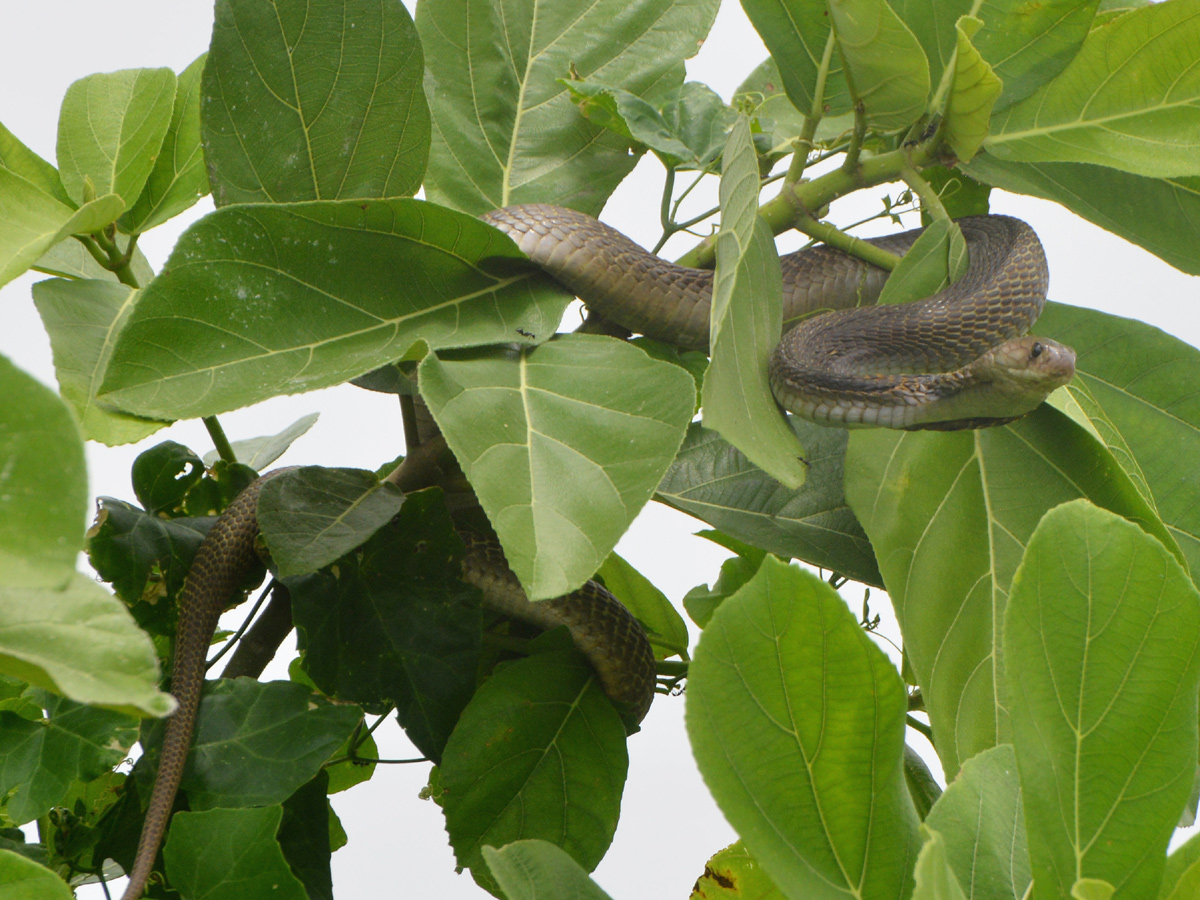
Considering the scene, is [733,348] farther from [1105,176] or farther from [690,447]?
→ [1105,176]

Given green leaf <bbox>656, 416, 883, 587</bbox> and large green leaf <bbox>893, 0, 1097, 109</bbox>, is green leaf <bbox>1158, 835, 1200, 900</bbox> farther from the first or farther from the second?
large green leaf <bbox>893, 0, 1097, 109</bbox>

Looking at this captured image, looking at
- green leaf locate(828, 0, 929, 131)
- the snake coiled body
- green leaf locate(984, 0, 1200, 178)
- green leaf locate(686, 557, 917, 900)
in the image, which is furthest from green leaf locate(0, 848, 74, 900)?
green leaf locate(984, 0, 1200, 178)

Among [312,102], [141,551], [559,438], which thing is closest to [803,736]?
[559,438]

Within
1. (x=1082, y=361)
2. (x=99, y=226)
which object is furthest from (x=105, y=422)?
(x=1082, y=361)

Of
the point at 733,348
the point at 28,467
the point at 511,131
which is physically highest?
the point at 511,131

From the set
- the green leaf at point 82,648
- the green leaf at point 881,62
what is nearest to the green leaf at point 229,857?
the green leaf at point 82,648

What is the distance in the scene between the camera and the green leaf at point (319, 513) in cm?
58

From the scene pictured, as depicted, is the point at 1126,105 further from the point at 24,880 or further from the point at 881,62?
the point at 24,880

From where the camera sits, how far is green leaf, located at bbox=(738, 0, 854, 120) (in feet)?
2.07

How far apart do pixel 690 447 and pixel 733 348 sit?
273 mm

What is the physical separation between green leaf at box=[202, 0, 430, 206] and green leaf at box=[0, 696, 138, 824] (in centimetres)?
32

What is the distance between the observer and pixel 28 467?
23 centimetres

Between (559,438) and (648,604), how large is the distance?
0.48 meters

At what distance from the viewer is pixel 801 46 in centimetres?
65
